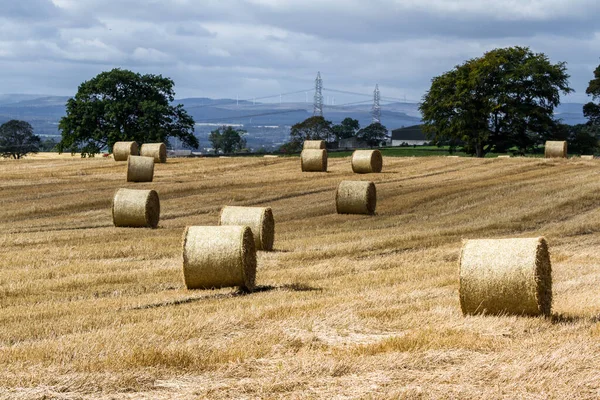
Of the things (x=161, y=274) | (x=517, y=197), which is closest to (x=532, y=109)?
(x=517, y=197)

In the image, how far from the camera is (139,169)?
3550cm

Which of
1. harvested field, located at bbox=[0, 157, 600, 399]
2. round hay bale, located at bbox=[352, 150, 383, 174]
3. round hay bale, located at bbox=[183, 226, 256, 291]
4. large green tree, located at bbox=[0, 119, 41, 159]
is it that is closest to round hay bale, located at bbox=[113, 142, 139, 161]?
round hay bale, located at bbox=[352, 150, 383, 174]

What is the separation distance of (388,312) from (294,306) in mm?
1316

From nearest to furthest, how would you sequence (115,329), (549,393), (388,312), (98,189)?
(549,393) < (115,329) < (388,312) < (98,189)

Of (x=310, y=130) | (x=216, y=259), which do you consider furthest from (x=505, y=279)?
(x=310, y=130)

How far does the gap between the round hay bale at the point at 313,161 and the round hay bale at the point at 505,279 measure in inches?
1152

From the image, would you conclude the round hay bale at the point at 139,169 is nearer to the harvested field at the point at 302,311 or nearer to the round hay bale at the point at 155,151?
the harvested field at the point at 302,311

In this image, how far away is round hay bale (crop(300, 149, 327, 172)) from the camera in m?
40.5

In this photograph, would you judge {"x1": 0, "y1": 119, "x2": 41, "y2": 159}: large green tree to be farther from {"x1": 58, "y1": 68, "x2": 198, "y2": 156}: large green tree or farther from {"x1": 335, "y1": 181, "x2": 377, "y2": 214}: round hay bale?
{"x1": 335, "y1": 181, "x2": 377, "y2": 214}: round hay bale

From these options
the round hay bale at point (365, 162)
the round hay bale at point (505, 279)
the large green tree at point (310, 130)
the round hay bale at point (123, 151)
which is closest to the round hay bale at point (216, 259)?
the round hay bale at point (505, 279)

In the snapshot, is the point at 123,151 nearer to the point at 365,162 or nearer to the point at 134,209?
the point at 365,162

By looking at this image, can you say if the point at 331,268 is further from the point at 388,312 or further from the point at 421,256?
the point at 388,312

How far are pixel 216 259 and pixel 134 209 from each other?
9.72 meters

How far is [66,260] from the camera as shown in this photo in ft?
57.1
